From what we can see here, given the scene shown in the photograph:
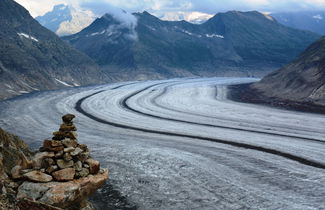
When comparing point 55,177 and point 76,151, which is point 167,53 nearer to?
point 76,151

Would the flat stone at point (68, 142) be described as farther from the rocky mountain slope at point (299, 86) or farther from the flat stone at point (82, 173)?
the rocky mountain slope at point (299, 86)

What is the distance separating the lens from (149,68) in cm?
14150

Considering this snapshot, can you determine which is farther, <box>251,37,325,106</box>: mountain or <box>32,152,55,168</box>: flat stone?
<box>251,37,325,106</box>: mountain

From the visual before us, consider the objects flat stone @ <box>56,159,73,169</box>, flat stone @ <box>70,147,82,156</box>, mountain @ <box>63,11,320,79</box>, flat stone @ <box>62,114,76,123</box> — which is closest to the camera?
flat stone @ <box>56,159,73,169</box>

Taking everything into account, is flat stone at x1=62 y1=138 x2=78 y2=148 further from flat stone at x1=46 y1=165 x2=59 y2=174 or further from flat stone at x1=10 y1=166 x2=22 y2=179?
flat stone at x1=10 y1=166 x2=22 y2=179

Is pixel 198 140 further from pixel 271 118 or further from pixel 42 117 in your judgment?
pixel 42 117

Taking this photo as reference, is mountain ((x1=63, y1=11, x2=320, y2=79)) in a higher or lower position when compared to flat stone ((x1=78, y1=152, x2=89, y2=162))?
higher

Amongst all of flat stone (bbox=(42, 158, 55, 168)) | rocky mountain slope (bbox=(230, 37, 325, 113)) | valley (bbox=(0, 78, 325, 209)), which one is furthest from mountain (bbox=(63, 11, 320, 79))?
flat stone (bbox=(42, 158, 55, 168))

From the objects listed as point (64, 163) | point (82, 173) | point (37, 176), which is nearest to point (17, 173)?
point (37, 176)

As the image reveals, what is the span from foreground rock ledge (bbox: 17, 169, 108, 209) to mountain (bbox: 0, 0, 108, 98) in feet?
169

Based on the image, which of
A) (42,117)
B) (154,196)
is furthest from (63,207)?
(42,117)

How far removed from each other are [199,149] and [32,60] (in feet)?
235

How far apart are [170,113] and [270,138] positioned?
16.6 m

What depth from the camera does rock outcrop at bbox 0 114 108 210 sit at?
504 inches
